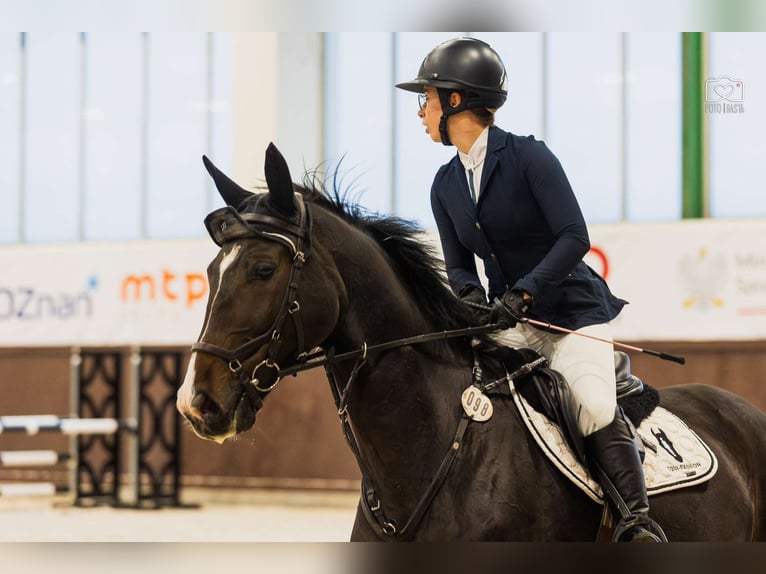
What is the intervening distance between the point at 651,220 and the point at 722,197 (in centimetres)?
62

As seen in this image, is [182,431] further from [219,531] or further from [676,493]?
[676,493]

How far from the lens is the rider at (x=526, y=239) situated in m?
2.63

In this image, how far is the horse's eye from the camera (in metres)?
2.37

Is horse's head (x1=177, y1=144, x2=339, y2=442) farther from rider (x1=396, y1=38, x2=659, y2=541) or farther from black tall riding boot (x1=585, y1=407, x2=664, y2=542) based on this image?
black tall riding boot (x1=585, y1=407, x2=664, y2=542)

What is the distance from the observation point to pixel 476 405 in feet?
8.59

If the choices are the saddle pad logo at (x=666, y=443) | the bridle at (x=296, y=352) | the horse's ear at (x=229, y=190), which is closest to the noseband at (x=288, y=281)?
the bridle at (x=296, y=352)

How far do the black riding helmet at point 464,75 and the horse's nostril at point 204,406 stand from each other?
1.04 m

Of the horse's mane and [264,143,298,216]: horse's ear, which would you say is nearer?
[264,143,298,216]: horse's ear

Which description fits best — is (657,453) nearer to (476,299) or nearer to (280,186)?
(476,299)

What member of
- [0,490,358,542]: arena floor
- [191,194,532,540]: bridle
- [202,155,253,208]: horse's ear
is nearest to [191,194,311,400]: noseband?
[191,194,532,540]: bridle

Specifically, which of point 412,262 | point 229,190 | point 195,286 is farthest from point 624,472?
point 195,286

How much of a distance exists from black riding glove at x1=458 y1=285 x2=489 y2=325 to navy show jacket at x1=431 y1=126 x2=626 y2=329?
2 cm
